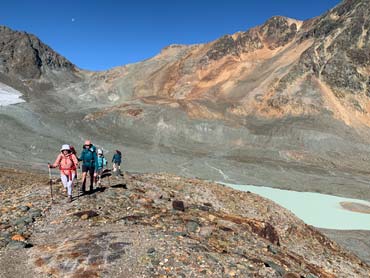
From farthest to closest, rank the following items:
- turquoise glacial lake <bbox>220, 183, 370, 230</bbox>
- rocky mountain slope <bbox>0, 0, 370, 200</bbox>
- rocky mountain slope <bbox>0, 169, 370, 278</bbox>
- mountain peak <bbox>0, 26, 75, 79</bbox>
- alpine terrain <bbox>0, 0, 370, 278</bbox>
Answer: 1. mountain peak <bbox>0, 26, 75, 79</bbox>
2. rocky mountain slope <bbox>0, 0, 370, 200</bbox>
3. turquoise glacial lake <bbox>220, 183, 370, 230</bbox>
4. alpine terrain <bbox>0, 0, 370, 278</bbox>
5. rocky mountain slope <bbox>0, 169, 370, 278</bbox>

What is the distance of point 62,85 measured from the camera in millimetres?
107125

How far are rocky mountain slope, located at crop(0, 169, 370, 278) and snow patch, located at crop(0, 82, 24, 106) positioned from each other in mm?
71249

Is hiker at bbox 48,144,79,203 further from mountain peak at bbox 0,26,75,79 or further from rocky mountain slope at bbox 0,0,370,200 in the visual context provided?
mountain peak at bbox 0,26,75,79

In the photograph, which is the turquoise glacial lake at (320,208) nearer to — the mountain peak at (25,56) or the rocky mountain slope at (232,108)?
the rocky mountain slope at (232,108)

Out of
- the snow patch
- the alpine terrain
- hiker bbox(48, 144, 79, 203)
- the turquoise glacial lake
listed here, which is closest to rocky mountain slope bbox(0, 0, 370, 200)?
the alpine terrain

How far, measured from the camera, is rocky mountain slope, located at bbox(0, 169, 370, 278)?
769 cm

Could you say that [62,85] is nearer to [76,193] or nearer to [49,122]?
[49,122]

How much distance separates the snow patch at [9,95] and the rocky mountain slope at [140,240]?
234 feet

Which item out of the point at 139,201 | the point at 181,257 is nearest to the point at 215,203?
the point at 139,201

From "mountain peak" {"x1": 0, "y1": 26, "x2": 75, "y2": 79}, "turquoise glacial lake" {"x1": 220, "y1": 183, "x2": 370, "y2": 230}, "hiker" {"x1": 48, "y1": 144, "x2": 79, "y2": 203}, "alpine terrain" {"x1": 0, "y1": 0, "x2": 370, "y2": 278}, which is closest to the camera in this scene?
"alpine terrain" {"x1": 0, "y1": 0, "x2": 370, "y2": 278}

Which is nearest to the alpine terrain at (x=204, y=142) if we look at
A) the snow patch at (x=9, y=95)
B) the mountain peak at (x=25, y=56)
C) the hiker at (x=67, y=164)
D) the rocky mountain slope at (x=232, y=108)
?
the rocky mountain slope at (x=232, y=108)

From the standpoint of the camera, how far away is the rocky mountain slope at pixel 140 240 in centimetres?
769

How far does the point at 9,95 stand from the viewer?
86.2 m

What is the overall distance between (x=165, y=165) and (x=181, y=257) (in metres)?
39.6
